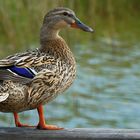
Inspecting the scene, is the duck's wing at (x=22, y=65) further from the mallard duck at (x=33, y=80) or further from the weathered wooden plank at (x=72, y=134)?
the weathered wooden plank at (x=72, y=134)

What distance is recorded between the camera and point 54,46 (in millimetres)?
4895

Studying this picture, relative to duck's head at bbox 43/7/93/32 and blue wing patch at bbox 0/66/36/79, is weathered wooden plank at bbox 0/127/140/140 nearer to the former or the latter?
blue wing patch at bbox 0/66/36/79

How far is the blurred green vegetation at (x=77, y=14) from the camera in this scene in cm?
838

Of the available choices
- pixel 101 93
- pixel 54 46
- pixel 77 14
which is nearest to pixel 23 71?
pixel 54 46

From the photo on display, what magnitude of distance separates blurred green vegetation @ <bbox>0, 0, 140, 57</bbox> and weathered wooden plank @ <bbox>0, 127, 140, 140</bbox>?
2079 millimetres

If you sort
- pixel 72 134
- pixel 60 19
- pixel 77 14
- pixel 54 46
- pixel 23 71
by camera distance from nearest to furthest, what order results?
1. pixel 72 134
2. pixel 23 71
3. pixel 54 46
4. pixel 60 19
5. pixel 77 14

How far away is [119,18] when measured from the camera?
53.5 feet

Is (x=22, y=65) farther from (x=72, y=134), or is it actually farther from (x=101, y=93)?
(x=101, y=93)

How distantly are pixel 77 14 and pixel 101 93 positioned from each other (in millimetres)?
2853

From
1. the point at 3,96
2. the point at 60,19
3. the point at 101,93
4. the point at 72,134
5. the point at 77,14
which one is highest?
the point at 77,14

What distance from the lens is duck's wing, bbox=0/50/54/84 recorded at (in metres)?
4.40

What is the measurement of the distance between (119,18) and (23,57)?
1185 centimetres

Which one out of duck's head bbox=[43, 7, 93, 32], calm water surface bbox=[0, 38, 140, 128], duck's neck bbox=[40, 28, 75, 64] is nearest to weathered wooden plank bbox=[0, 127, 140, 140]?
duck's neck bbox=[40, 28, 75, 64]

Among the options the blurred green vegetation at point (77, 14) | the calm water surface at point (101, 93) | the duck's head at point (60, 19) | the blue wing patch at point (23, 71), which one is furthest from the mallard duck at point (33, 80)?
the calm water surface at point (101, 93)
